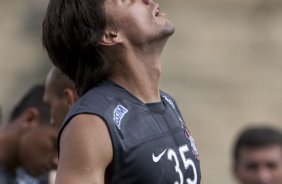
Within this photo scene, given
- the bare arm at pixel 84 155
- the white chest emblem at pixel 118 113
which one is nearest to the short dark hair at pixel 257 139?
the white chest emblem at pixel 118 113

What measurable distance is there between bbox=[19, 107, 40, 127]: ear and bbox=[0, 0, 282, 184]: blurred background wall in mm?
7247

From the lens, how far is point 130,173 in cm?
528

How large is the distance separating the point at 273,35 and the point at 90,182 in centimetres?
1142

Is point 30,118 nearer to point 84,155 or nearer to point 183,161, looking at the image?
point 183,161

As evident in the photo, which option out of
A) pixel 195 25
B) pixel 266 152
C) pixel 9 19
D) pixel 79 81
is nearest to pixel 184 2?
pixel 195 25

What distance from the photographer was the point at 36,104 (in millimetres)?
8242

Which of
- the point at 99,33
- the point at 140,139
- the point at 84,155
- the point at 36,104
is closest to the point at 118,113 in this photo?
the point at 140,139

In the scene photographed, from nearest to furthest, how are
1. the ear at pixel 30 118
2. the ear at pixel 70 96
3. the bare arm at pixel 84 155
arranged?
the bare arm at pixel 84 155, the ear at pixel 70 96, the ear at pixel 30 118

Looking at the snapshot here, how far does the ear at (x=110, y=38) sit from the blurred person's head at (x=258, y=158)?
3.54m

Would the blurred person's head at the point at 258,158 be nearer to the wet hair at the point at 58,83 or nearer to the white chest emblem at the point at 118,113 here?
the wet hair at the point at 58,83

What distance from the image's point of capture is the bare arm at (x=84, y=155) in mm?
5199

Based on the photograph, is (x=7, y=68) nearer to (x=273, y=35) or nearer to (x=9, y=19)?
(x=9, y=19)

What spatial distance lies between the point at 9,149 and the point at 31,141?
0.45 feet

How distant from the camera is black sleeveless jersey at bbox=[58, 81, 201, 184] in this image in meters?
5.28
